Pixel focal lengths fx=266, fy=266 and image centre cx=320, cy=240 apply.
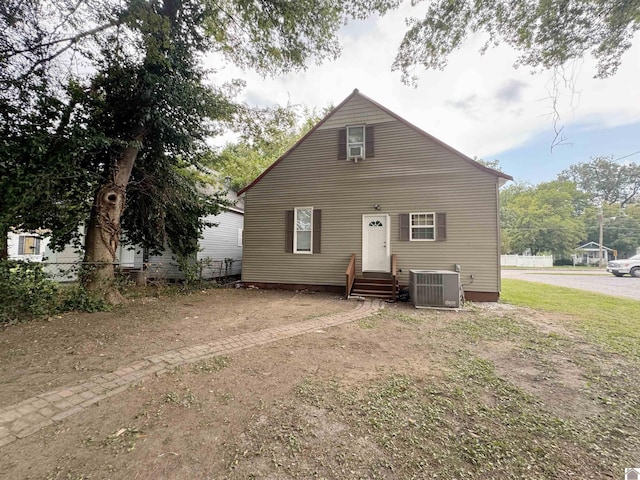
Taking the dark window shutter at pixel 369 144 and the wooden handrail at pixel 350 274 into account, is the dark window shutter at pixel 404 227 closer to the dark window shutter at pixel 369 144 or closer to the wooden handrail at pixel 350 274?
the wooden handrail at pixel 350 274

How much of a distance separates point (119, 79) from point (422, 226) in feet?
29.9

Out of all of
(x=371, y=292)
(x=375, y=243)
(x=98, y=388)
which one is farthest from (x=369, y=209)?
(x=98, y=388)

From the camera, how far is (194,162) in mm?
8750

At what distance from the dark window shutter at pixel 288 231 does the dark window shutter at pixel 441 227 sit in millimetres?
4937

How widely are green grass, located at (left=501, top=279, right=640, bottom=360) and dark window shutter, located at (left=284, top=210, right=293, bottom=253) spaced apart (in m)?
7.09

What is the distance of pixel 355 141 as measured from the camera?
9.38 m

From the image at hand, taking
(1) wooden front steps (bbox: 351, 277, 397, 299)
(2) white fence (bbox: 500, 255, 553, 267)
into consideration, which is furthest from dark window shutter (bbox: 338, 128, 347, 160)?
(2) white fence (bbox: 500, 255, 553, 267)

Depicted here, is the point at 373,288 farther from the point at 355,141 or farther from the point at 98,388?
the point at 98,388

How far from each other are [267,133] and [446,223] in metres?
7.62

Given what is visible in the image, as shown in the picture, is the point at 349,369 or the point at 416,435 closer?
the point at 416,435

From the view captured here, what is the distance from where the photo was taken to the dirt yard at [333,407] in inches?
71.7

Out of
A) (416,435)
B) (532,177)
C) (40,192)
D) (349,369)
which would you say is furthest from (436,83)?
(532,177)

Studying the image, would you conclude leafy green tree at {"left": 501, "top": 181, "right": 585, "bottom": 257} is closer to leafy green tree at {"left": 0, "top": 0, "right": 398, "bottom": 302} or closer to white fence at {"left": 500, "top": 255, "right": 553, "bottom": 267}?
white fence at {"left": 500, "top": 255, "right": 553, "bottom": 267}

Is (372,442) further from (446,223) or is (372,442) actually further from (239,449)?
(446,223)
